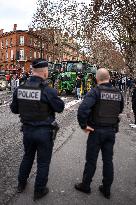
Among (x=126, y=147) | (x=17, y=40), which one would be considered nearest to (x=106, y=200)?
(x=126, y=147)

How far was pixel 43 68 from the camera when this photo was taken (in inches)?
220

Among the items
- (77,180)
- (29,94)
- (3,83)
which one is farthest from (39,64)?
(3,83)

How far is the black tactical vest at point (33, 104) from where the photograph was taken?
5.49m

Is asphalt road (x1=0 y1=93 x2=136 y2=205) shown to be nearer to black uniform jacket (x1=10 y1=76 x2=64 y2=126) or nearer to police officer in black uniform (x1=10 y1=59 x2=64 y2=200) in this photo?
police officer in black uniform (x1=10 y1=59 x2=64 y2=200)

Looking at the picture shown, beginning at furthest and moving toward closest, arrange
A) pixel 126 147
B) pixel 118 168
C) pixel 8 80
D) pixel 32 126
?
pixel 8 80 → pixel 126 147 → pixel 118 168 → pixel 32 126

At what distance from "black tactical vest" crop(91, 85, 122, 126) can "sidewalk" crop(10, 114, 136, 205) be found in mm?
1013

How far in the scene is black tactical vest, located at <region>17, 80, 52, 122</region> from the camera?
18.0 ft

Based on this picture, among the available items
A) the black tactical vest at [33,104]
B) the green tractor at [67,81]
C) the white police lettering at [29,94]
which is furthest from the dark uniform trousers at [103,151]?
the green tractor at [67,81]

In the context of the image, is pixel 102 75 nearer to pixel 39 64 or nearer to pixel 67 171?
pixel 39 64

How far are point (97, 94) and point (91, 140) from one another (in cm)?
65

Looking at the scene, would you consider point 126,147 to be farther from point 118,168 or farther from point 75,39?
point 75,39

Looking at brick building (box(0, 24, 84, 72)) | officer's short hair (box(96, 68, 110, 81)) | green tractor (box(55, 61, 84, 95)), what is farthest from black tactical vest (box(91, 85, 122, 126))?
brick building (box(0, 24, 84, 72))

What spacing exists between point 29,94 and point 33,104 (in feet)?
0.47

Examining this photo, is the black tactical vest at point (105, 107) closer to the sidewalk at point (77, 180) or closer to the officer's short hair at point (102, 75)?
the officer's short hair at point (102, 75)
